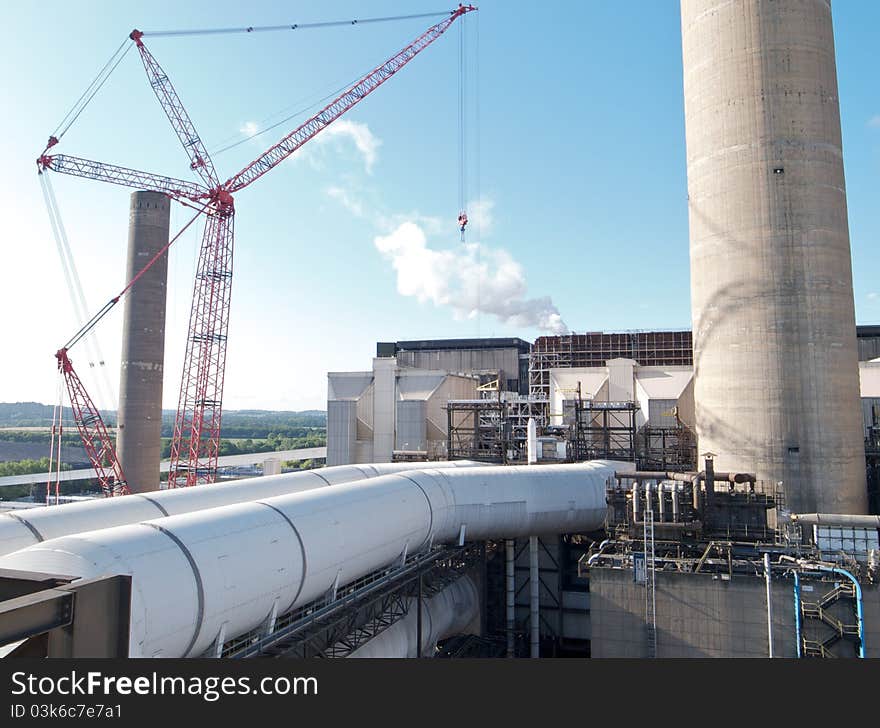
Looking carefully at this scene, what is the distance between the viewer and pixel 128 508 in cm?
1967

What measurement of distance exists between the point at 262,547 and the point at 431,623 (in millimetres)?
13370

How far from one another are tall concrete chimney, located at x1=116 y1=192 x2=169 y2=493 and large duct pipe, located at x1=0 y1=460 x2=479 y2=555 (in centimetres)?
4124

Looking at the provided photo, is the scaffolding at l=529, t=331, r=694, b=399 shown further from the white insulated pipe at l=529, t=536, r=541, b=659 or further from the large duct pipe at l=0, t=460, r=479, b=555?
the large duct pipe at l=0, t=460, r=479, b=555

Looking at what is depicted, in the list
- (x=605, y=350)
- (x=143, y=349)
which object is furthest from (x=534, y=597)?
(x=143, y=349)

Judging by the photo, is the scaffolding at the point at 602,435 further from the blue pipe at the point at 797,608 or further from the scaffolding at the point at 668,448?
the blue pipe at the point at 797,608

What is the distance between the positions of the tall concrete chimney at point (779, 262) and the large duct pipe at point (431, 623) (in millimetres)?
16905

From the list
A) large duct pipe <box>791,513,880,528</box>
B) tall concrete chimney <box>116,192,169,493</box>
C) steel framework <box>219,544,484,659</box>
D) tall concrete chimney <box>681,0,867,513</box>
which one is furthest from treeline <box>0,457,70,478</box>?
large duct pipe <box>791,513,880,528</box>

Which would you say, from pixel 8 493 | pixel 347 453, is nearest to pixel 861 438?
pixel 347 453

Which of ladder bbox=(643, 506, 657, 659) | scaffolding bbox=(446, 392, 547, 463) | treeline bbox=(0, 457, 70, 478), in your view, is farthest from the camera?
treeline bbox=(0, 457, 70, 478)

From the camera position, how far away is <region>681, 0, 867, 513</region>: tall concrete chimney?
3428cm

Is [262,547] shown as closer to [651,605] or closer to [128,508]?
[128,508]

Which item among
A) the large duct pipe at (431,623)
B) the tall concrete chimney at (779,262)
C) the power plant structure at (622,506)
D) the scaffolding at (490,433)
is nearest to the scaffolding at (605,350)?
the power plant structure at (622,506)

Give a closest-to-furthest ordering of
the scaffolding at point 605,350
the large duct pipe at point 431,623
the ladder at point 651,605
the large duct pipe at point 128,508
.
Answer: the large duct pipe at point 128,508, the large duct pipe at point 431,623, the ladder at point 651,605, the scaffolding at point 605,350

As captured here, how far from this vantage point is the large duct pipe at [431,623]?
22.9 meters
